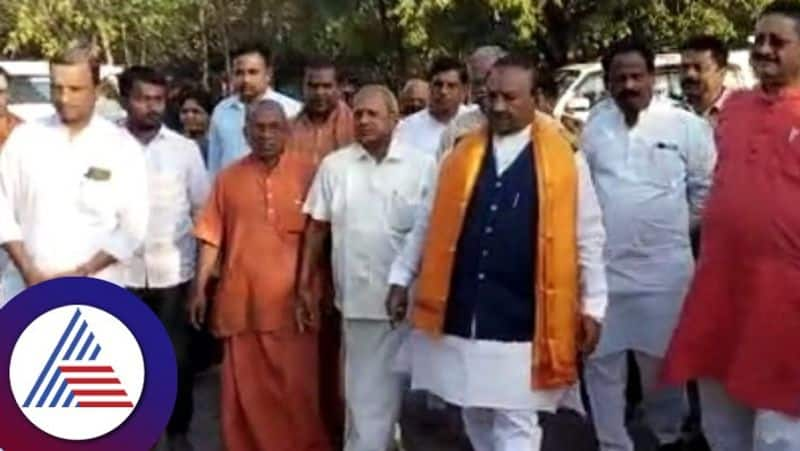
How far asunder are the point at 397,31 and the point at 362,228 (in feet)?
59.3

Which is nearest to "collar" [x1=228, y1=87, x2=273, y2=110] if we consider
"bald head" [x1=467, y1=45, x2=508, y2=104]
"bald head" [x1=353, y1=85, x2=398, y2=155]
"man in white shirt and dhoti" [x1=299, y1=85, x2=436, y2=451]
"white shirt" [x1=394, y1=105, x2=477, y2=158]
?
"white shirt" [x1=394, y1=105, x2=477, y2=158]

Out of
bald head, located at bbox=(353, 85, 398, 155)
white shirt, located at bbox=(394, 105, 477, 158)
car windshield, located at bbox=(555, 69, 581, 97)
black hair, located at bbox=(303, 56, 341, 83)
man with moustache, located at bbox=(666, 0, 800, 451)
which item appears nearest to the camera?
man with moustache, located at bbox=(666, 0, 800, 451)

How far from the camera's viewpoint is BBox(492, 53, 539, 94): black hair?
227 inches

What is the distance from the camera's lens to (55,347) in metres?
4.14

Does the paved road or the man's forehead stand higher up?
the man's forehead

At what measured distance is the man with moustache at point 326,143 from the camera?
7.12 metres

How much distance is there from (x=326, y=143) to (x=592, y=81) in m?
10.6

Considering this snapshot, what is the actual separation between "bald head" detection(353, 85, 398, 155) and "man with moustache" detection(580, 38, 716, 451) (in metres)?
1.03

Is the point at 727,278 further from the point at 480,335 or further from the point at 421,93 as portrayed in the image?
the point at 421,93

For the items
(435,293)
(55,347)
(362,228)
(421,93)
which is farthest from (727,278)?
(421,93)

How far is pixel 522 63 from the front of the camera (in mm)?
5801

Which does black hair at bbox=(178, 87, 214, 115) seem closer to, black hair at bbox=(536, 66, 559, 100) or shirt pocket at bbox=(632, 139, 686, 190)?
black hair at bbox=(536, 66, 559, 100)

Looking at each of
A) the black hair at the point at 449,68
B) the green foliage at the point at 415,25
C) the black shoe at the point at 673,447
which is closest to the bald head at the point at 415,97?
the black hair at the point at 449,68

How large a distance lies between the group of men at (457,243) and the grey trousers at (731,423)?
1cm
